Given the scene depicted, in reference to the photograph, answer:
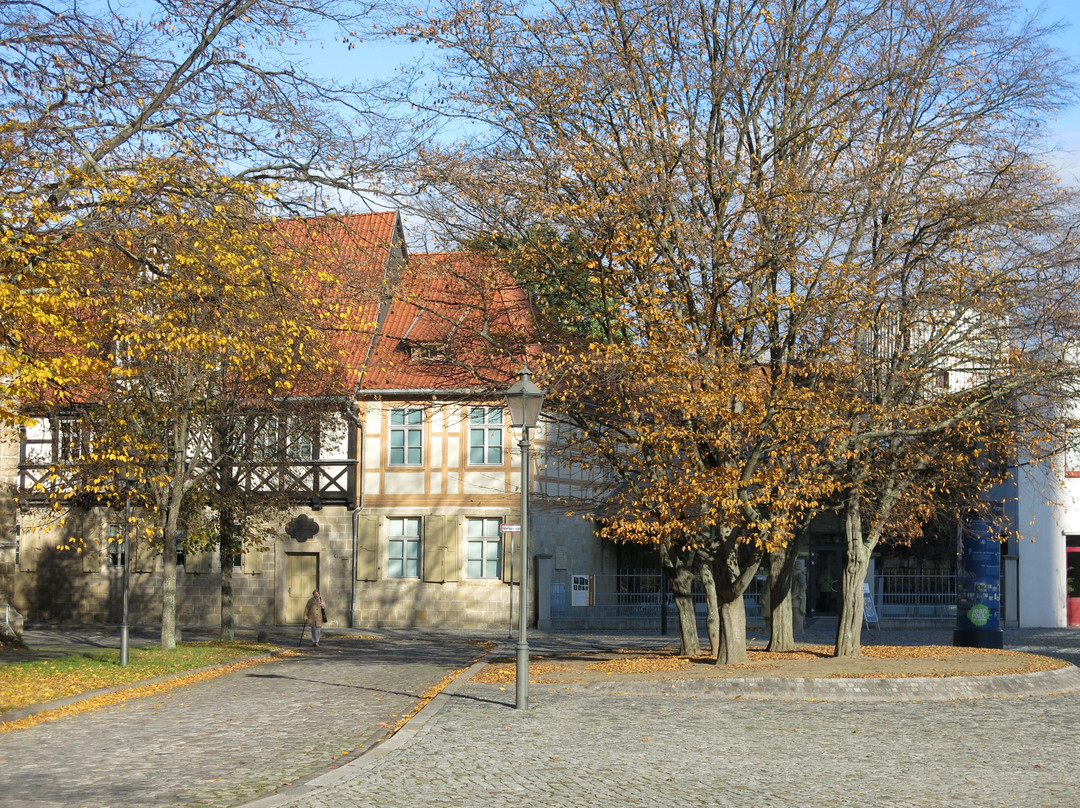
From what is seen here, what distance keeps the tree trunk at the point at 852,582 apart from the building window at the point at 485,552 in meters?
13.8

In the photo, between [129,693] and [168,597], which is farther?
[168,597]

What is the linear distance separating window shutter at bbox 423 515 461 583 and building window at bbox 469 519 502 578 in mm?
392

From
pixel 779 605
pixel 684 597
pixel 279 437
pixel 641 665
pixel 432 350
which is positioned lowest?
pixel 641 665

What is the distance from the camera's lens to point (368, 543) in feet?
108

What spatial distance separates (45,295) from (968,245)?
39.3 feet

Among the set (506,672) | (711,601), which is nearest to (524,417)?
(506,672)

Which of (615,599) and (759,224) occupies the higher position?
(759,224)

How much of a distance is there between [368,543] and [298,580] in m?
2.24

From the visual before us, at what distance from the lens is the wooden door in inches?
1320

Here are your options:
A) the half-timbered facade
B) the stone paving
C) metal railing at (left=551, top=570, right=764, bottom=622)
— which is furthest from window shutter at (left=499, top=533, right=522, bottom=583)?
the stone paving

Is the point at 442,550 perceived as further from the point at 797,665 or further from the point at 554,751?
the point at 554,751

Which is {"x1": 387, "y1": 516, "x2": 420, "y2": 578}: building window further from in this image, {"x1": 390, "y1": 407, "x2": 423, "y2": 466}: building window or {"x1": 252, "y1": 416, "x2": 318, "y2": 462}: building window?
{"x1": 252, "y1": 416, "x2": 318, "y2": 462}: building window

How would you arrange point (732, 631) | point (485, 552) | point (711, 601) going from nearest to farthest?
point (732, 631), point (711, 601), point (485, 552)

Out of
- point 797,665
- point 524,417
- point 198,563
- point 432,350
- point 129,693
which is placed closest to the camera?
point 524,417
